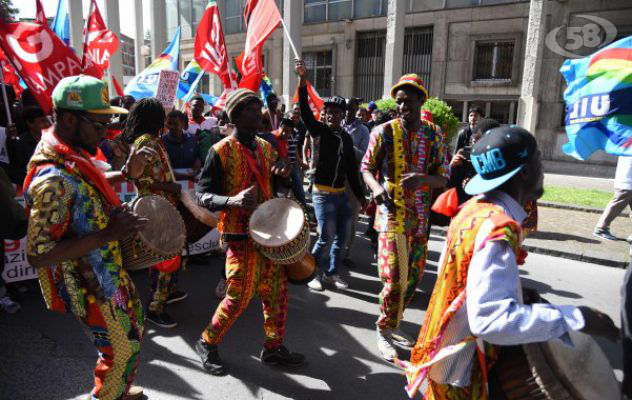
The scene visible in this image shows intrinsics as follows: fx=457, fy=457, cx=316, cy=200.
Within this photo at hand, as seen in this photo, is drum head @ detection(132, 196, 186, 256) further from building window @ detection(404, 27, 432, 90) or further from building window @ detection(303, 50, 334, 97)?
building window @ detection(303, 50, 334, 97)

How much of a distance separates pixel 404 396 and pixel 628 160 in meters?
Result: 5.68

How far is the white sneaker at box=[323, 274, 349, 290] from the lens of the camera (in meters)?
5.18

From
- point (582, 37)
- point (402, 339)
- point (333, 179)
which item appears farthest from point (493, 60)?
point (402, 339)

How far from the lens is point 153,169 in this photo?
3973 millimetres

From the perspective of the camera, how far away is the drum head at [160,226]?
8.76 ft

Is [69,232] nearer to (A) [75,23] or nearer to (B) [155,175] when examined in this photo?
(B) [155,175]

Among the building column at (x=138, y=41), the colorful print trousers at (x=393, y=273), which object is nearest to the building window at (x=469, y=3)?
Result: the building column at (x=138, y=41)

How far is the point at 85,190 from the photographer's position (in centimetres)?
215

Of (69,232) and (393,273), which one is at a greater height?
(69,232)

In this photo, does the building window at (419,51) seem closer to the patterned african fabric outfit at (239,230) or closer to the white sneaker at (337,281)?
the white sneaker at (337,281)

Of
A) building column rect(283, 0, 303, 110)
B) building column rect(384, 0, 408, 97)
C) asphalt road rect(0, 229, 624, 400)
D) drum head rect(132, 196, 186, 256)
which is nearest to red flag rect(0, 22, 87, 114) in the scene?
asphalt road rect(0, 229, 624, 400)

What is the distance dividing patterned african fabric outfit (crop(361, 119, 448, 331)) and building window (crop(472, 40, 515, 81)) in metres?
15.3

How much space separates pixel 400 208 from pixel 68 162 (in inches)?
91.8

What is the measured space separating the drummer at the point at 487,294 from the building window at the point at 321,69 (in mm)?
20181
